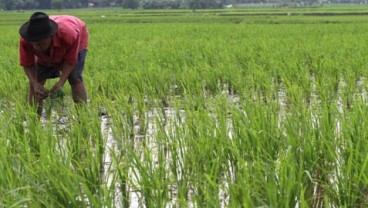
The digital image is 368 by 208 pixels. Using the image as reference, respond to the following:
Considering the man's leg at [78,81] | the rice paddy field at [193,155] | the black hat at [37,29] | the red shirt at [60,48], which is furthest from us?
the man's leg at [78,81]

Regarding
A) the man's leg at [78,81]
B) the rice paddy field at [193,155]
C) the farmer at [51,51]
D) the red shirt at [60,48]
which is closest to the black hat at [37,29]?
the farmer at [51,51]

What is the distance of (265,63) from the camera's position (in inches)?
216

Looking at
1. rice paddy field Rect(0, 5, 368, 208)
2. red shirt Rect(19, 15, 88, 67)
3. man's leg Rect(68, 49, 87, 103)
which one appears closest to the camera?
rice paddy field Rect(0, 5, 368, 208)

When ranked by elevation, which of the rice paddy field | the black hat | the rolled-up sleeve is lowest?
the rice paddy field

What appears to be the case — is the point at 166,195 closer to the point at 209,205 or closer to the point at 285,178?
the point at 209,205

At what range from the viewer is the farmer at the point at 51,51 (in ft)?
9.42

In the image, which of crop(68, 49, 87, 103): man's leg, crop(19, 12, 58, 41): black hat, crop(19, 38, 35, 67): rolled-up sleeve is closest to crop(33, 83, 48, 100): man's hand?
crop(19, 38, 35, 67): rolled-up sleeve

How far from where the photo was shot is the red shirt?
10.4 ft

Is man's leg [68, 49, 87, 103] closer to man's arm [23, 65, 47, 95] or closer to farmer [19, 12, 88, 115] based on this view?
farmer [19, 12, 88, 115]

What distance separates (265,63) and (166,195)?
3875mm

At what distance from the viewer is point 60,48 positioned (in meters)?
3.24

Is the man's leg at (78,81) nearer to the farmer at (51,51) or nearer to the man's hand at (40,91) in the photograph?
the farmer at (51,51)

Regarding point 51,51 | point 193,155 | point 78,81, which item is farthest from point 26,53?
point 193,155

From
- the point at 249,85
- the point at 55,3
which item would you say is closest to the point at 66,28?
the point at 249,85
